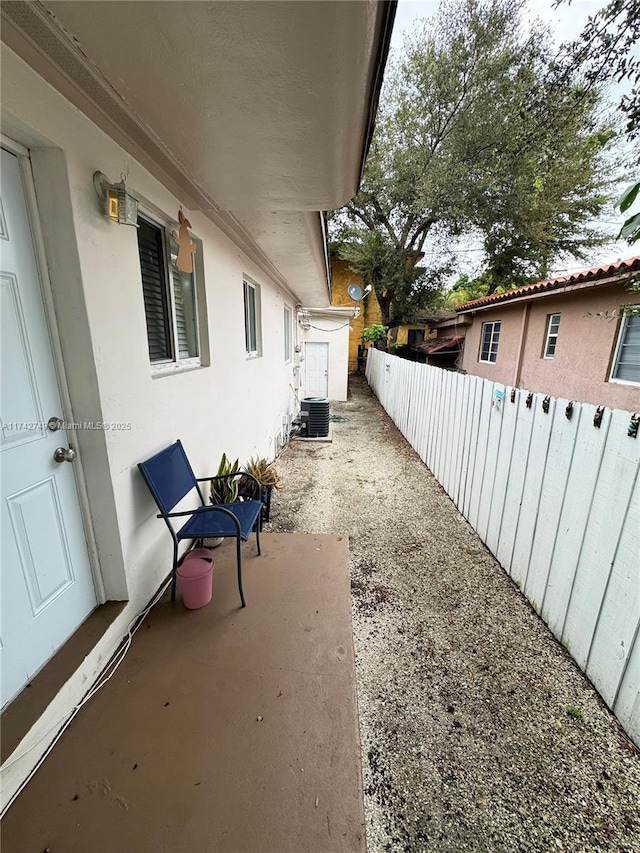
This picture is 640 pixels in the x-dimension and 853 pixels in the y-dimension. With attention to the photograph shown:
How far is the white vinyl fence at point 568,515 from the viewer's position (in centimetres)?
167

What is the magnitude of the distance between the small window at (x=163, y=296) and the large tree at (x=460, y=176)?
749 centimetres

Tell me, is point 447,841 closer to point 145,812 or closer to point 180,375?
point 145,812

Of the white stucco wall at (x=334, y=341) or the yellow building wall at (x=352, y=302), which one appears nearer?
the white stucco wall at (x=334, y=341)

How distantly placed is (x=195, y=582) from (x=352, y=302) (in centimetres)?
1678

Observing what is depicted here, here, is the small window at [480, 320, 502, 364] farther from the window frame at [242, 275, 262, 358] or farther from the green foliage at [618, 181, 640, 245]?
the green foliage at [618, 181, 640, 245]

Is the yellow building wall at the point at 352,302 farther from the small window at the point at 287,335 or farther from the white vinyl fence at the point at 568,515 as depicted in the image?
the white vinyl fence at the point at 568,515

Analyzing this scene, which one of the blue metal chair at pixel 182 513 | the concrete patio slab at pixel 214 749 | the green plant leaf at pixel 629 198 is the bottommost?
the concrete patio slab at pixel 214 749

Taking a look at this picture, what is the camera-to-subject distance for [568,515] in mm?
2100

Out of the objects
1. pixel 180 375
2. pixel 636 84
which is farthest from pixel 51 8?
pixel 636 84

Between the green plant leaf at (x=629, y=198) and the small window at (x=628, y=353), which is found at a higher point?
the green plant leaf at (x=629, y=198)

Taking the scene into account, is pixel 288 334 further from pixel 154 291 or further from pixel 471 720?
pixel 471 720

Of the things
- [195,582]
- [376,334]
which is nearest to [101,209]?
[195,582]

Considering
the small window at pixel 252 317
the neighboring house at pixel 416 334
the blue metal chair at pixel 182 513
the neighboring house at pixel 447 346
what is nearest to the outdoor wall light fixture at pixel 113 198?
the blue metal chair at pixel 182 513

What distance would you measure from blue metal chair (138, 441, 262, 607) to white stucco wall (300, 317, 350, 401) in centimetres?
804
